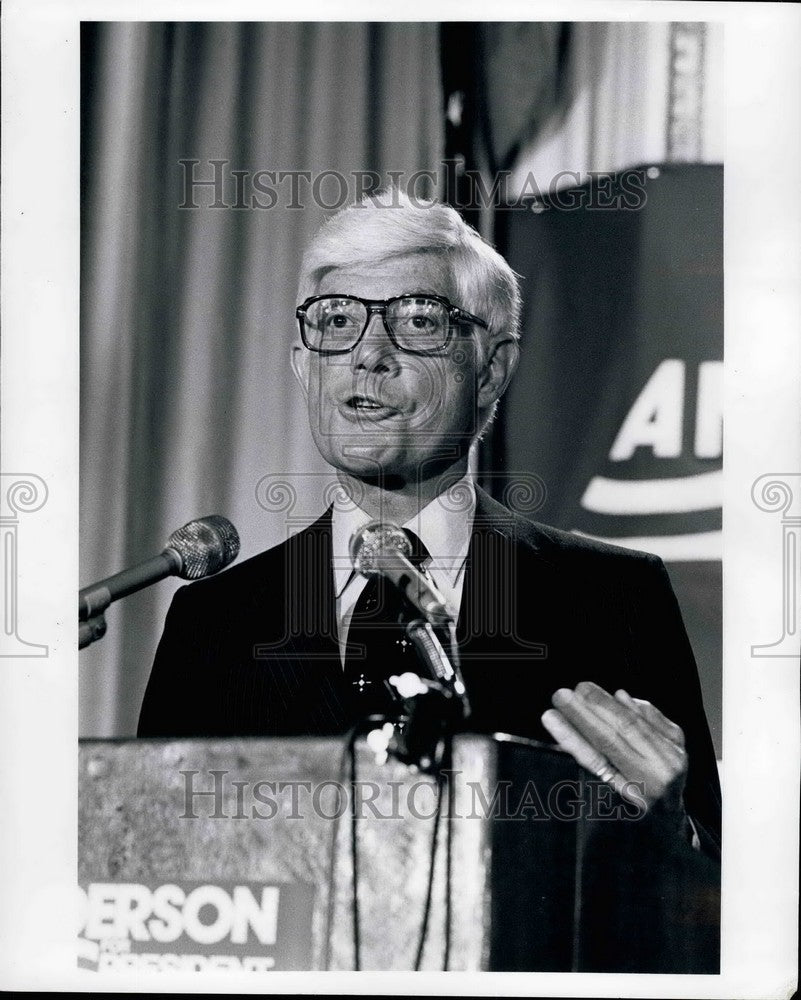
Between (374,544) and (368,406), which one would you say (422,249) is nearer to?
(368,406)

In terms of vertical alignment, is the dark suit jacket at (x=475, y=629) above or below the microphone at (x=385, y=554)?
below

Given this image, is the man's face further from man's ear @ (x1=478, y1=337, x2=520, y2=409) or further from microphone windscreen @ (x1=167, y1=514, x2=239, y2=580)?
microphone windscreen @ (x1=167, y1=514, x2=239, y2=580)

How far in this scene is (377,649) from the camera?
2.56 meters

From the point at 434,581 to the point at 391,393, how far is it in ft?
1.59

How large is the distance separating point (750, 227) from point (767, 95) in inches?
13.2

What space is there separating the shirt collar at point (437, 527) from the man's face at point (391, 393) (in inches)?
3.2

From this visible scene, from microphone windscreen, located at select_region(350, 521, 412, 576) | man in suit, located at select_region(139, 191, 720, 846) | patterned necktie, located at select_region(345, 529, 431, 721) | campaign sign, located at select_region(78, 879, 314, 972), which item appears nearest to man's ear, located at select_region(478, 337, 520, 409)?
man in suit, located at select_region(139, 191, 720, 846)

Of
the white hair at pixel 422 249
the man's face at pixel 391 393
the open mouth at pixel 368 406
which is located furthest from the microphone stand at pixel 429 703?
the white hair at pixel 422 249


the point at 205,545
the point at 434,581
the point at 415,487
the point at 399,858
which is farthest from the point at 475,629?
the point at 205,545

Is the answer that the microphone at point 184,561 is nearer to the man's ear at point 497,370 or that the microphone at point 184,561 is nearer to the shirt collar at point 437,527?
the shirt collar at point 437,527

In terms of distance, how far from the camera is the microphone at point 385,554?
8.46ft

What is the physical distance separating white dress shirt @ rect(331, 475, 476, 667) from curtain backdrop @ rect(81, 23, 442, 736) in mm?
112

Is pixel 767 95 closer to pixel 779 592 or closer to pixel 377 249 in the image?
pixel 377 249

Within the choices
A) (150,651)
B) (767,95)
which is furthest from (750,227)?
(150,651)
